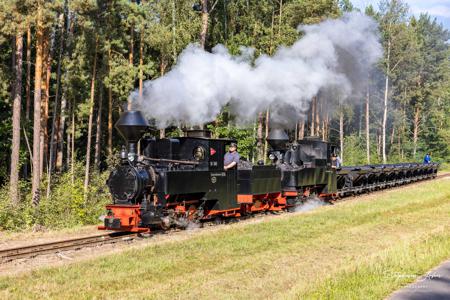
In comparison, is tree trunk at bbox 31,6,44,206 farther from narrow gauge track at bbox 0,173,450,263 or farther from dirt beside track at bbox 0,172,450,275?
narrow gauge track at bbox 0,173,450,263

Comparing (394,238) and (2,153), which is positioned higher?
(2,153)

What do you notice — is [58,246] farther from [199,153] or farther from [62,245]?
[199,153]

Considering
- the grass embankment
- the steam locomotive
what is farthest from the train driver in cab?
the grass embankment

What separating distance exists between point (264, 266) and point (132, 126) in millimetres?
5003

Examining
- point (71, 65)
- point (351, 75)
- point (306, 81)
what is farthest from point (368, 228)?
point (71, 65)

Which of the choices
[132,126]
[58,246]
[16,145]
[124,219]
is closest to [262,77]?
[132,126]

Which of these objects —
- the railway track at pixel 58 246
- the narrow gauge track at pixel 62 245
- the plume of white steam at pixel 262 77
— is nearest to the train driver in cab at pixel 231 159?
the plume of white steam at pixel 262 77

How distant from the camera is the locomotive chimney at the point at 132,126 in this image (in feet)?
40.9

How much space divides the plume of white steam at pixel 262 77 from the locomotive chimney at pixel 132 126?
3.17 metres

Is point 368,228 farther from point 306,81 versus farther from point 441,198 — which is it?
point 441,198

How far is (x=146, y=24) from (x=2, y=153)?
10.8 m

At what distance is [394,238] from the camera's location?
40.4ft

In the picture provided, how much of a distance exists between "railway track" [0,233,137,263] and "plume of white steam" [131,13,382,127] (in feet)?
15.0

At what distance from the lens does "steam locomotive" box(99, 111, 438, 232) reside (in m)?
12.5
